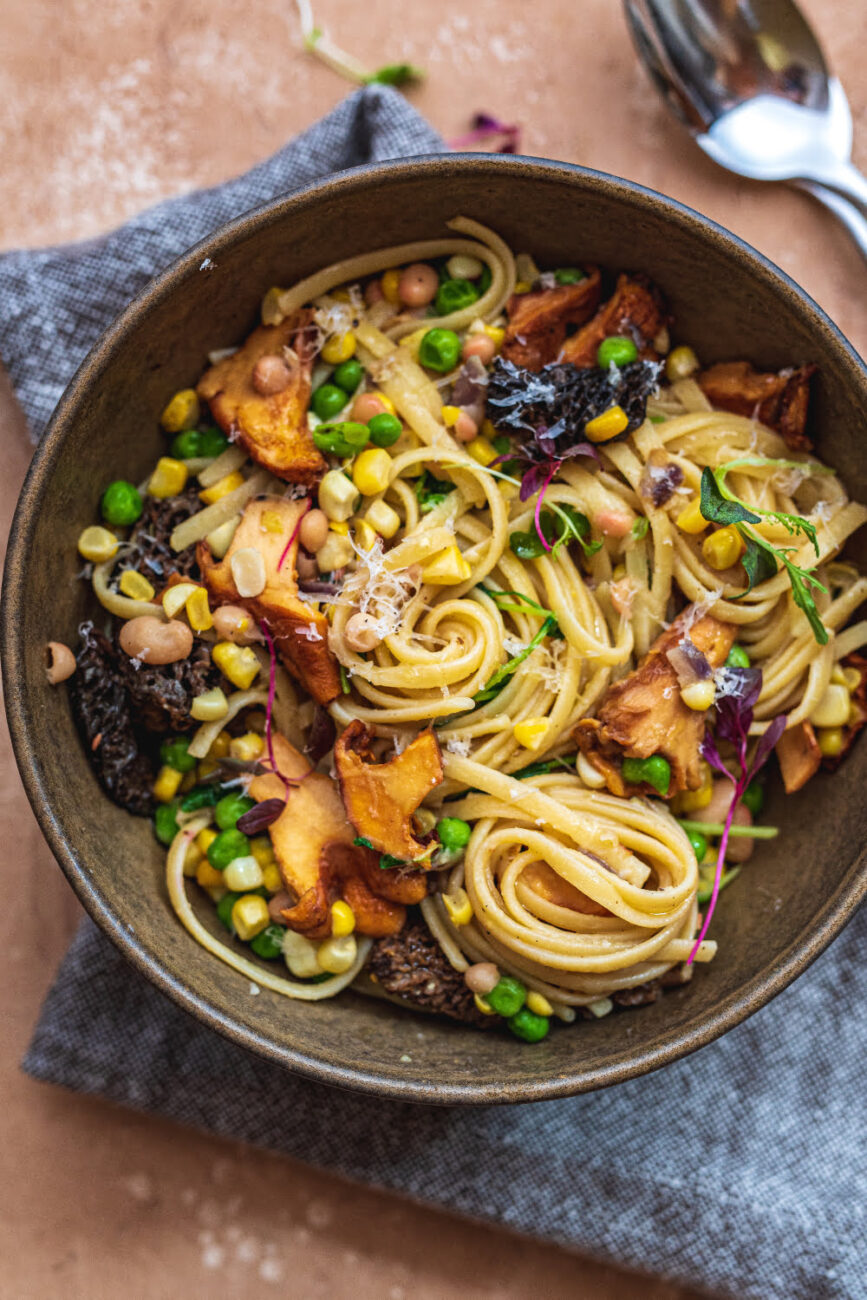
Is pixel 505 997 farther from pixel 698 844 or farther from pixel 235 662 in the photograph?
pixel 235 662

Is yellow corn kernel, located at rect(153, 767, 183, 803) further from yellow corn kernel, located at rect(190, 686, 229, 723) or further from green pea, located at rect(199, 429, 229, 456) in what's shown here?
green pea, located at rect(199, 429, 229, 456)

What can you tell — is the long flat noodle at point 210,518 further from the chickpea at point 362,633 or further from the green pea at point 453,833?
the green pea at point 453,833

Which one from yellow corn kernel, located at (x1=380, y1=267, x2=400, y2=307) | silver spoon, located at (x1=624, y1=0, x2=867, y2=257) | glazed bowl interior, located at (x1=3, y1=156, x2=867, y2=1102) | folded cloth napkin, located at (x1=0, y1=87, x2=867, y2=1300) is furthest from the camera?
silver spoon, located at (x1=624, y1=0, x2=867, y2=257)

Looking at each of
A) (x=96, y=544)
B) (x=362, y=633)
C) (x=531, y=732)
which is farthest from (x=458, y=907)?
(x=96, y=544)

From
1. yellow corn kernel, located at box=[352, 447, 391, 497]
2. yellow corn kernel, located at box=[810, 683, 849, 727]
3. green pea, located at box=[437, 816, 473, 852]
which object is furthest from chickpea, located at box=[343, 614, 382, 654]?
yellow corn kernel, located at box=[810, 683, 849, 727]

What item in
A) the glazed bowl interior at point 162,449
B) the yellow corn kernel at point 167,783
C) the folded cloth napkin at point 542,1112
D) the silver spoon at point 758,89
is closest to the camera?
the glazed bowl interior at point 162,449

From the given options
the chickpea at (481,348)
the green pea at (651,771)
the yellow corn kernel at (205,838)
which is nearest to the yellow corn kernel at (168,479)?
the chickpea at (481,348)
